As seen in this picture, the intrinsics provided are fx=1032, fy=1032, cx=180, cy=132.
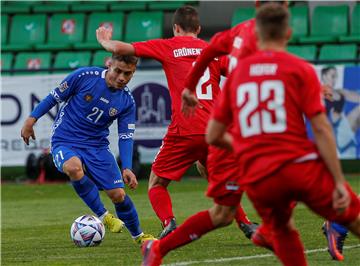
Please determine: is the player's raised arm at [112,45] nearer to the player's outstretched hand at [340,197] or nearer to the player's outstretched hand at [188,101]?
the player's outstretched hand at [188,101]

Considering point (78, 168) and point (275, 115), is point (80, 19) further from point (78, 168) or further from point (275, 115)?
point (275, 115)

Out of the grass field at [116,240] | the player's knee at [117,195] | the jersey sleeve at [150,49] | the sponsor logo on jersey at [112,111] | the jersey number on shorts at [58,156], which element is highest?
the jersey sleeve at [150,49]

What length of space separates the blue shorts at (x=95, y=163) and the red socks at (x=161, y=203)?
712 millimetres

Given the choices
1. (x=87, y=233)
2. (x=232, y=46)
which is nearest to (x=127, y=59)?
(x=87, y=233)

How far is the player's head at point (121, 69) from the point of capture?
31.9ft

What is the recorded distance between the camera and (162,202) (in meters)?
9.61

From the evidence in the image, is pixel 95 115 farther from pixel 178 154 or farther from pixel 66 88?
pixel 178 154

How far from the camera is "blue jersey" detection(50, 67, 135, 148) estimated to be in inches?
409

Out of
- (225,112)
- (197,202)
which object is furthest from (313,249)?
(197,202)

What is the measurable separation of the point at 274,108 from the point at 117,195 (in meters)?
4.45

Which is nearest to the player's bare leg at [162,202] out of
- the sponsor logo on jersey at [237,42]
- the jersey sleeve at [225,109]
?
the sponsor logo on jersey at [237,42]

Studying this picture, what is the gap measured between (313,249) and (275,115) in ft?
11.8

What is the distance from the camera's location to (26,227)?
476 inches

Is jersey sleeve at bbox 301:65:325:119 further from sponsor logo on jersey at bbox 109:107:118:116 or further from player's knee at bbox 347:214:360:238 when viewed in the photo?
sponsor logo on jersey at bbox 109:107:118:116
